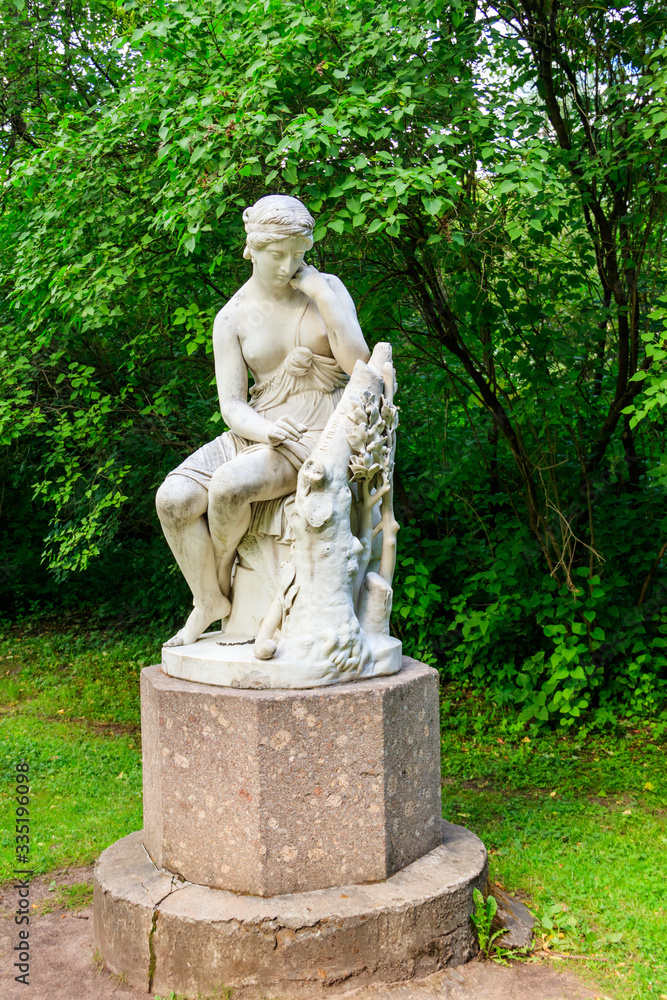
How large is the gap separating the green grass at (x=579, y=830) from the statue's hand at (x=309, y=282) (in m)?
2.34

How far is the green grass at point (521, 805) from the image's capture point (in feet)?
10.3

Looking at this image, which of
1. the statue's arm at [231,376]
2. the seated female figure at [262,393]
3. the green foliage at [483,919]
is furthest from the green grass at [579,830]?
the statue's arm at [231,376]

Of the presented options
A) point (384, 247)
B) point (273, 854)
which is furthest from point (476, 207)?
point (273, 854)

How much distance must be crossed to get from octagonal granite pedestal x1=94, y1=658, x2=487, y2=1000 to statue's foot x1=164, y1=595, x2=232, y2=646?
27cm

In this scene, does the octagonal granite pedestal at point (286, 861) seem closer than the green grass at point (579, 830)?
Yes

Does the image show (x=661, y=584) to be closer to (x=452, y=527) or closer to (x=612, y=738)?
(x=612, y=738)

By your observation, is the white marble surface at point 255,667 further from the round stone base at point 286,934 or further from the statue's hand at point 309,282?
the statue's hand at point 309,282

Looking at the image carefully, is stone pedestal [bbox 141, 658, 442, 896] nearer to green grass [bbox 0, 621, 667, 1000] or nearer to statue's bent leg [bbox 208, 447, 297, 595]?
statue's bent leg [bbox 208, 447, 297, 595]

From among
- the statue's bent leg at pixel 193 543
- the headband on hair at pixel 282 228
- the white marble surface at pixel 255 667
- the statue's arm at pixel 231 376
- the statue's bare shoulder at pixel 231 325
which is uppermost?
the headband on hair at pixel 282 228

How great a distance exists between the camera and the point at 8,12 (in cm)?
641

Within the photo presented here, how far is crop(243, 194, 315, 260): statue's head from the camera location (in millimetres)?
3037

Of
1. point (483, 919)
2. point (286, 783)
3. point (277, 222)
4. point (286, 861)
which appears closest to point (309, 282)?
point (277, 222)

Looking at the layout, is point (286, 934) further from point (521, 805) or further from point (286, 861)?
point (521, 805)

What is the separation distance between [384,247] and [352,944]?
397 centimetres
